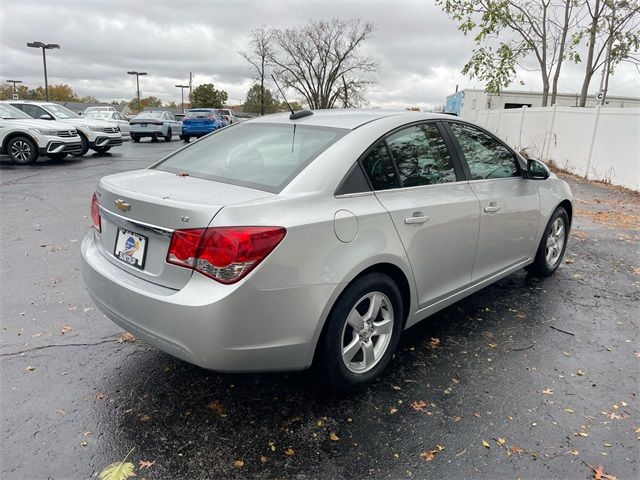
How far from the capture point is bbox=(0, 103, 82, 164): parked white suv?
40.3ft

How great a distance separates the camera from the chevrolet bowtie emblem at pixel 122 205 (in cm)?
262

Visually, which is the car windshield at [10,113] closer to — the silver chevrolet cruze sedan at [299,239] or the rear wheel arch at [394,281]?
the silver chevrolet cruze sedan at [299,239]

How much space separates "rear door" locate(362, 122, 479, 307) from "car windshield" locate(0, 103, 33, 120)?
12.9 m

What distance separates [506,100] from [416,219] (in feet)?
137

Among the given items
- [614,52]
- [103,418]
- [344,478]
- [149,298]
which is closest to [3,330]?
[103,418]

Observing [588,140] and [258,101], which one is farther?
[258,101]

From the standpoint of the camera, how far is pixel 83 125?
14766mm

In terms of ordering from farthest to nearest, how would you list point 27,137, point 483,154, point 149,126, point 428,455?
point 149,126
point 27,137
point 483,154
point 428,455

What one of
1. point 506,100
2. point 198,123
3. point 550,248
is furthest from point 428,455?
point 506,100

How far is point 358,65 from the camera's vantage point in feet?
176

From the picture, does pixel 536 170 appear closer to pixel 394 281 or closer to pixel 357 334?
pixel 394 281

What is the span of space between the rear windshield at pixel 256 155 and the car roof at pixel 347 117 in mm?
87

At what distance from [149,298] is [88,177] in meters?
9.67

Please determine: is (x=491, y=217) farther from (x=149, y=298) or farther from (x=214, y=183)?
(x=149, y=298)
